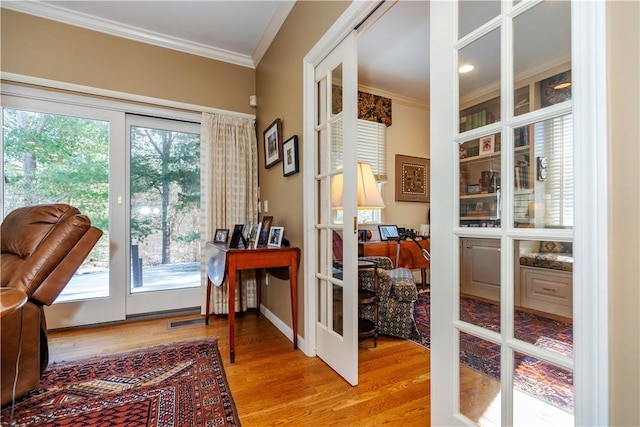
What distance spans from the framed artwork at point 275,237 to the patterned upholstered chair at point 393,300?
685 mm

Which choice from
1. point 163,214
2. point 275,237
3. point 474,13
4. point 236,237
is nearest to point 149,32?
point 163,214

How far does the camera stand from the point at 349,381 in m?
1.71

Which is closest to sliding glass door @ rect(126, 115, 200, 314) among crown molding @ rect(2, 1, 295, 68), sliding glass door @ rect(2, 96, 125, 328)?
sliding glass door @ rect(2, 96, 125, 328)

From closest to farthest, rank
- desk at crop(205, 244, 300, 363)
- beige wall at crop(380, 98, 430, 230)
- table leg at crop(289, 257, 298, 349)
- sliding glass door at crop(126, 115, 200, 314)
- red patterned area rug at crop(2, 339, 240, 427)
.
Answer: red patterned area rug at crop(2, 339, 240, 427) → desk at crop(205, 244, 300, 363) → table leg at crop(289, 257, 298, 349) → sliding glass door at crop(126, 115, 200, 314) → beige wall at crop(380, 98, 430, 230)

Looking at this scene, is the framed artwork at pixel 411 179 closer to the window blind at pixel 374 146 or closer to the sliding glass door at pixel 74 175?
the window blind at pixel 374 146

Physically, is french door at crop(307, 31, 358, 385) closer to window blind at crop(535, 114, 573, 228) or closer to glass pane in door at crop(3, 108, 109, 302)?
window blind at crop(535, 114, 573, 228)

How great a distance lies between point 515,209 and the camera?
94cm

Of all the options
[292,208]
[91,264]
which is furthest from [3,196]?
[292,208]

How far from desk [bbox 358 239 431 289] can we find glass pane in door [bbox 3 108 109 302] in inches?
102

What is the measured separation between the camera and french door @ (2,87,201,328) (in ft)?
8.25

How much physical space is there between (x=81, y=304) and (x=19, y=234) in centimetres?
127

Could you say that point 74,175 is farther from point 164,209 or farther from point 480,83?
point 480,83

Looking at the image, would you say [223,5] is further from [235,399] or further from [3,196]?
[235,399]

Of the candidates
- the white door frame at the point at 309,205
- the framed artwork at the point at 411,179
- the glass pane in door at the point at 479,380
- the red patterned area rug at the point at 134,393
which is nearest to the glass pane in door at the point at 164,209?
the red patterned area rug at the point at 134,393
